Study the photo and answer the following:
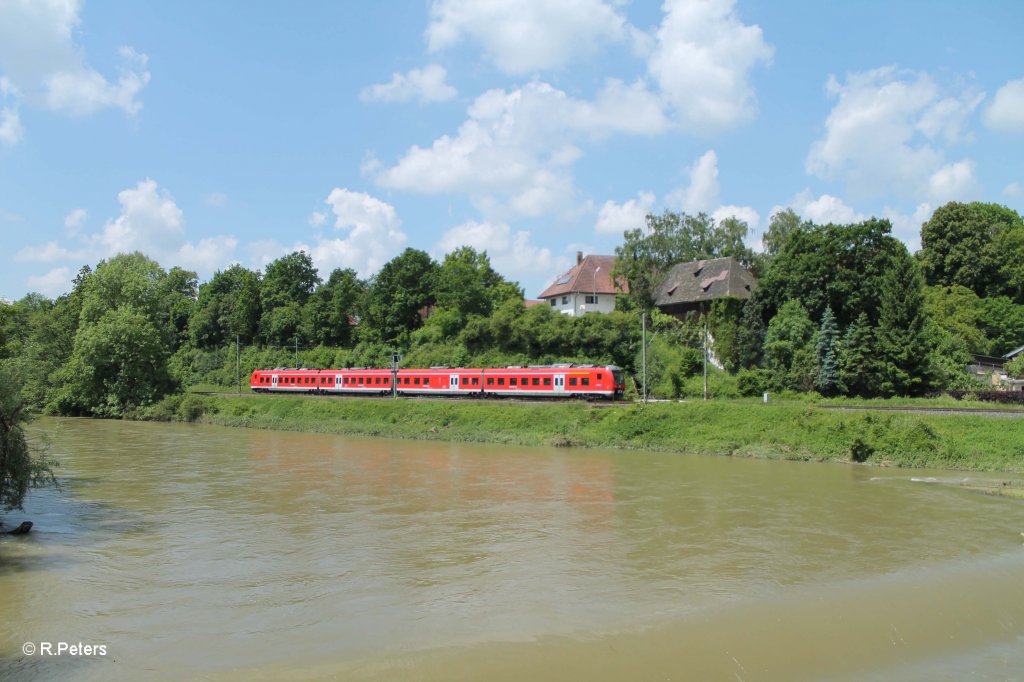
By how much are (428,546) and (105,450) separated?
22665 mm

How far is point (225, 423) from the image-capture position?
44.3 meters

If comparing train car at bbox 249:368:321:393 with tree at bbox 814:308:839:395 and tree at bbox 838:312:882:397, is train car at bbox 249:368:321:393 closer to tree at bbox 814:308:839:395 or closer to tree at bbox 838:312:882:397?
tree at bbox 814:308:839:395

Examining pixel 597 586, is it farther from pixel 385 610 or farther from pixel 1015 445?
pixel 1015 445

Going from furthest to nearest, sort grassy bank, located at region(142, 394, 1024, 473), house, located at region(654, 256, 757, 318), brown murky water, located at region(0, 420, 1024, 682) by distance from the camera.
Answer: house, located at region(654, 256, 757, 318) → grassy bank, located at region(142, 394, 1024, 473) → brown murky water, located at region(0, 420, 1024, 682)

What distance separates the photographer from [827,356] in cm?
3912

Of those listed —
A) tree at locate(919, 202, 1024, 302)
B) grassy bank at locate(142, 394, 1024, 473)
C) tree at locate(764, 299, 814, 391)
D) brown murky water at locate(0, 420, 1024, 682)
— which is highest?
tree at locate(919, 202, 1024, 302)

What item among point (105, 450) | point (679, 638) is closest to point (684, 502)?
point (679, 638)

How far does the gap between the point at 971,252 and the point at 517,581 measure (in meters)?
56.9

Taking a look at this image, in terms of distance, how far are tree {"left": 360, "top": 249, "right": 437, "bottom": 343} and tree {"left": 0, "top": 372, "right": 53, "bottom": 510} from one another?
51816 mm

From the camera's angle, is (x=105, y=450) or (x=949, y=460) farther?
(x=105, y=450)

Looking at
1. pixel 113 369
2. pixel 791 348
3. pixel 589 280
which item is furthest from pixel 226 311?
pixel 791 348

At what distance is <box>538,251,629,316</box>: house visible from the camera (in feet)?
192

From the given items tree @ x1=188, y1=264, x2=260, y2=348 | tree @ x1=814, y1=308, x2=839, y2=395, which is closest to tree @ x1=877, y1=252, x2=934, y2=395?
tree @ x1=814, y1=308, x2=839, y2=395

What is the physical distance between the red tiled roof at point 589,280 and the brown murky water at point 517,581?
123ft
